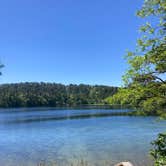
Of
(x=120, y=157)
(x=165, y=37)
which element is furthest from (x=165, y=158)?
(x=120, y=157)

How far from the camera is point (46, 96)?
592ft

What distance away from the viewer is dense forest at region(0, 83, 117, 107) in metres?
160

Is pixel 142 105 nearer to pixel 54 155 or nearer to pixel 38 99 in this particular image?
pixel 54 155

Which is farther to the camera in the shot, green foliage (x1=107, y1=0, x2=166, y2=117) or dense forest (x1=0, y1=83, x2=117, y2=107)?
dense forest (x1=0, y1=83, x2=117, y2=107)

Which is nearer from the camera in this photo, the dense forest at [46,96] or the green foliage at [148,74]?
the green foliage at [148,74]

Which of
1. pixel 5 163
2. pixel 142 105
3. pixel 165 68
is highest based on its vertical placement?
pixel 165 68

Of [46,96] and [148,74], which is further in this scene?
[46,96]

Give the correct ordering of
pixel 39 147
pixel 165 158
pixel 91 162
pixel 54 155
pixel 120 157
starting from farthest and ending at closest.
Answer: pixel 39 147 → pixel 54 155 → pixel 120 157 → pixel 91 162 → pixel 165 158

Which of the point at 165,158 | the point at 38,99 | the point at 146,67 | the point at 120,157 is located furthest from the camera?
the point at 38,99

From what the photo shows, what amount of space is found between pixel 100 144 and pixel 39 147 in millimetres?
5601

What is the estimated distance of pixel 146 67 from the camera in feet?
23.0

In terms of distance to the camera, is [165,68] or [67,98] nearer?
[165,68]

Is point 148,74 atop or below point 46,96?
below

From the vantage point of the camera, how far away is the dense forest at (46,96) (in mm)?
160250
